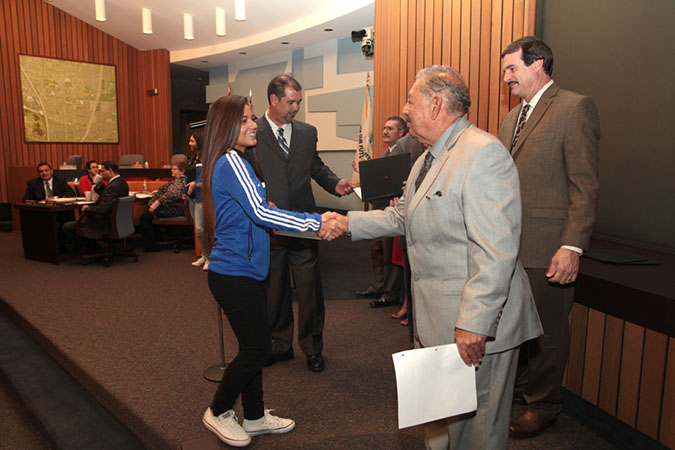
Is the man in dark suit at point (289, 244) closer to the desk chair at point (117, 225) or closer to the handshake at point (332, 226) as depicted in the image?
the handshake at point (332, 226)

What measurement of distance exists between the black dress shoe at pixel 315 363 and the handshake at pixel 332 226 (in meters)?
1.17

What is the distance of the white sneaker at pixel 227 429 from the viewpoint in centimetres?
208

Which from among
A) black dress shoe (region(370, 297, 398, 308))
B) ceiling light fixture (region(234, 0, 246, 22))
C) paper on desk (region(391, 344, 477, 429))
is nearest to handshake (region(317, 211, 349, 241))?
paper on desk (region(391, 344, 477, 429))

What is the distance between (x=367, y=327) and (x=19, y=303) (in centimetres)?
328

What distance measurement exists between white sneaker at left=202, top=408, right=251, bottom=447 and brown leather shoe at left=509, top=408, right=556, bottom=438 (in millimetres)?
1243

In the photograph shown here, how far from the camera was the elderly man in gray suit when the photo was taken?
129 centimetres

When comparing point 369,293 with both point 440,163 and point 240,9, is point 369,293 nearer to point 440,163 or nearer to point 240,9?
point 440,163

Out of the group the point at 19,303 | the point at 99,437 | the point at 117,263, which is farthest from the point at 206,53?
the point at 99,437

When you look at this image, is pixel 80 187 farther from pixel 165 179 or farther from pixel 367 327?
pixel 367 327

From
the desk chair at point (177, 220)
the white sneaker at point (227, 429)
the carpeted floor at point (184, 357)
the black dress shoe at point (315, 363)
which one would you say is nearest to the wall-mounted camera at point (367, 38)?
the desk chair at point (177, 220)

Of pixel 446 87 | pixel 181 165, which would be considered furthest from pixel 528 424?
pixel 181 165

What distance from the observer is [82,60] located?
1120cm

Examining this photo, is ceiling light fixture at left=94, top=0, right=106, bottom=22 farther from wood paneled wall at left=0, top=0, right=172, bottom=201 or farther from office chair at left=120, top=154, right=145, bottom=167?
office chair at left=120, top=154, right=145, bottom=167

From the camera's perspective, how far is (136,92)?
1227 centimetres
